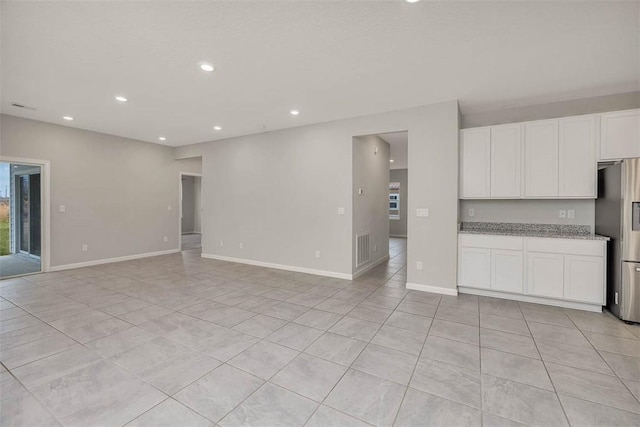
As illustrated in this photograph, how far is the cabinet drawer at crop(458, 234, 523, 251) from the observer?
3.63m

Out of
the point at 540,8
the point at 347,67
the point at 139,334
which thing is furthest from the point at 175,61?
the point at 540,8

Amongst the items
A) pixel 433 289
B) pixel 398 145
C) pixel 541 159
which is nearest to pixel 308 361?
pixel 433 289

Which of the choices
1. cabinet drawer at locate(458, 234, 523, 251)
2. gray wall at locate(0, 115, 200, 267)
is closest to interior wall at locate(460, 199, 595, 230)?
cabinet drawer at locate(458, 234, 523, 251)

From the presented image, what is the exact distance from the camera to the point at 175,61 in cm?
286

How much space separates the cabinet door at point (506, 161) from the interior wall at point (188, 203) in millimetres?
10869

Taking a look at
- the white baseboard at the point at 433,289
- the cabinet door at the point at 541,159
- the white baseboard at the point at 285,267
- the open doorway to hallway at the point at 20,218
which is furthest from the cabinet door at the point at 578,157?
the open doorway to hallway at the point at 20,218

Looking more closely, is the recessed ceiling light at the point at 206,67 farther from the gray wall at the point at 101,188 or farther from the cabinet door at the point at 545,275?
the cabinet door at the point at 545,275

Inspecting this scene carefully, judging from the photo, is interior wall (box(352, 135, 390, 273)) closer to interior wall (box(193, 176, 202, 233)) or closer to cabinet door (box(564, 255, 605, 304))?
cabinet door (box(564, 255, 605, 304))

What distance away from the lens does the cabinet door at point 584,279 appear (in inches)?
127

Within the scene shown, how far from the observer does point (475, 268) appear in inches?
152

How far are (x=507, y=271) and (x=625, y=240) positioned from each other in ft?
3.88

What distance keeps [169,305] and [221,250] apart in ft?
9.64

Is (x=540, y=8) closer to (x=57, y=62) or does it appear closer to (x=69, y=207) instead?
(x=57, y=62)

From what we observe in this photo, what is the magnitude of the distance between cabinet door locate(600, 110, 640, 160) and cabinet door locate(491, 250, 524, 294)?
1608mm
